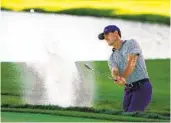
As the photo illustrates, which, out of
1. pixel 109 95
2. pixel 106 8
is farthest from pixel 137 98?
pixel 106 8

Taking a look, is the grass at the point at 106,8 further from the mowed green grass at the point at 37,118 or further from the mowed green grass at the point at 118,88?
the mowed green grass at the point at 37,118

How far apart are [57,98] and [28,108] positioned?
6.4 inches

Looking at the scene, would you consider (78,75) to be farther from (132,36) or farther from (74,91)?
(132,36)

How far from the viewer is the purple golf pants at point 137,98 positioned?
303 centimetres

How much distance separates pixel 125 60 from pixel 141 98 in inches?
8.6

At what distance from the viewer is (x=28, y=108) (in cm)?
308

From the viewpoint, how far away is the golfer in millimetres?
3023

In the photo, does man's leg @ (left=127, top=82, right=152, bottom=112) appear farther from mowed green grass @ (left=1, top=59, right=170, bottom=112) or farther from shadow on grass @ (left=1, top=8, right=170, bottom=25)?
shadow on grass @ (left=1, top=8, right=170, bottom=25)

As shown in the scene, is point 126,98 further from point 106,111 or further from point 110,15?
point 110,15

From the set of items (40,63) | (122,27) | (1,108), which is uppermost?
(122,27)

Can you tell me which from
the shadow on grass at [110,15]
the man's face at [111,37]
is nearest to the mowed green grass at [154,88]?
the man's face at [111,37]

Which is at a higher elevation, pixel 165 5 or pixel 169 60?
pixel 165 5

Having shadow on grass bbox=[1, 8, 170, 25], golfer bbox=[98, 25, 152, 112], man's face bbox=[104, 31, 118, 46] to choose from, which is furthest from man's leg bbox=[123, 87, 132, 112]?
shadow on grass bbox=[1, 8, 170, 25]

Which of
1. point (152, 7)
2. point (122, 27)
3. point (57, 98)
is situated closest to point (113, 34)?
point (122, 27)
